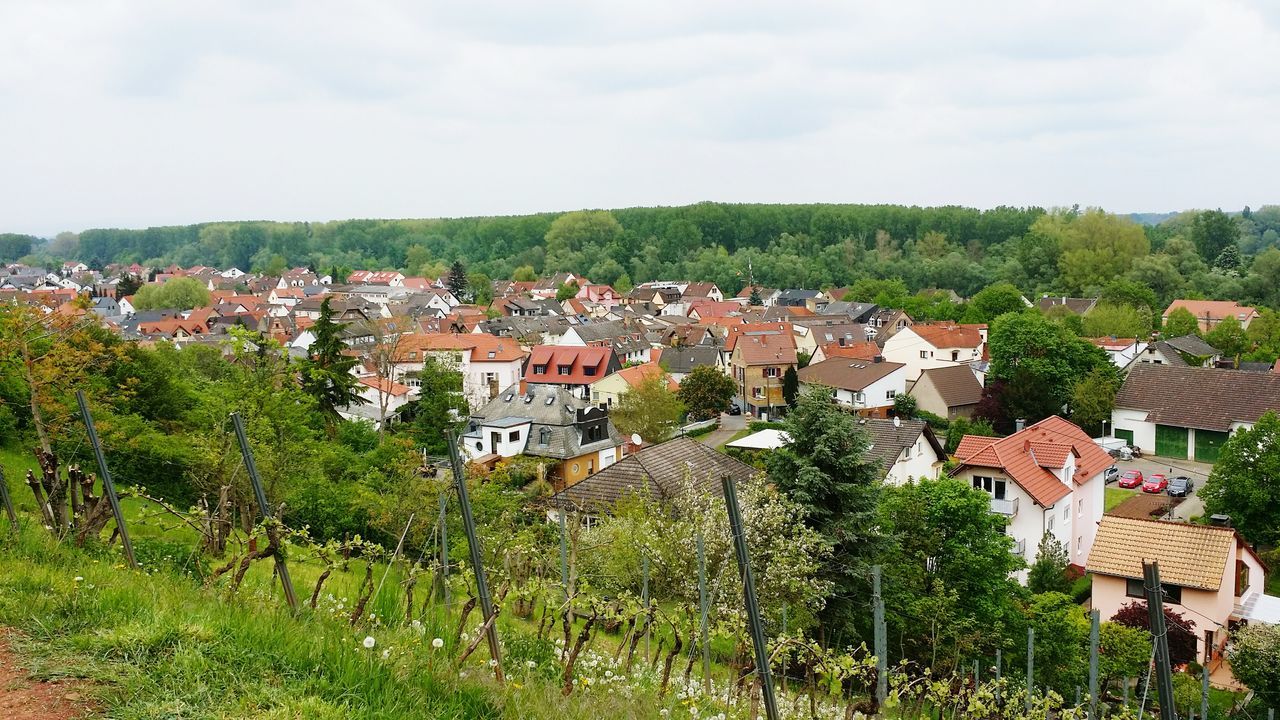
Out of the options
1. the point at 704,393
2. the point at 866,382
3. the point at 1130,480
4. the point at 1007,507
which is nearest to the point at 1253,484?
the point at 1007,507

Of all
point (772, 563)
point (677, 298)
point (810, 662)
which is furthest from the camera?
point (677, 298)

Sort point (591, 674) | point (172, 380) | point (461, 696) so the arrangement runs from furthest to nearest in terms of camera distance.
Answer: point (172, 380), point (591, 674), point (461, 696)

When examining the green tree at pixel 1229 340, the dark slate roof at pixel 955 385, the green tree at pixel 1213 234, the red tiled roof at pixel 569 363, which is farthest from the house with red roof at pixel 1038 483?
the green tree at pixel 1213 234

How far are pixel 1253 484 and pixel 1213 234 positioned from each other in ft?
268

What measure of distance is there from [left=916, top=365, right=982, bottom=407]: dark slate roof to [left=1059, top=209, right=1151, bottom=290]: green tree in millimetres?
39966

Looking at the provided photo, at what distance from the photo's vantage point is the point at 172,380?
21.2 m

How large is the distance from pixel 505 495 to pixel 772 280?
85914 millimetres

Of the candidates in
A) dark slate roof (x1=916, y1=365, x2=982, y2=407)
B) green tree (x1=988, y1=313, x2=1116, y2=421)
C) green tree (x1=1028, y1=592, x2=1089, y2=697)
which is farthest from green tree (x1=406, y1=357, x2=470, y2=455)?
green tree (x1=1028, y1=592, x2=1089, y2=697)

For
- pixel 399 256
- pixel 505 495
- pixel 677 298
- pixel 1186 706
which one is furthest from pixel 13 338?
pixel 399 256

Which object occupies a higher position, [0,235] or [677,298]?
[0,235]

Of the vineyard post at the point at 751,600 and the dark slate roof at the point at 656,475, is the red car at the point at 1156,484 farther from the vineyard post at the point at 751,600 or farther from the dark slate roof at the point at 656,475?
the vineyard post at the point at 751,600

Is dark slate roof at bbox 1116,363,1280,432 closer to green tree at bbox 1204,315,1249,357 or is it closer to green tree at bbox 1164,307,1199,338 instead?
green tree at bbox 1204,315,1249,357

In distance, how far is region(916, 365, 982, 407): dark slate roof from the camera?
129 ft

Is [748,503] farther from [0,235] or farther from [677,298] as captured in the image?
[0,235]
